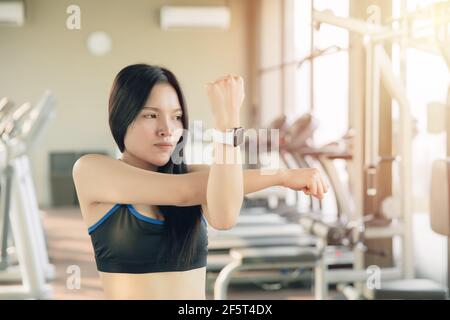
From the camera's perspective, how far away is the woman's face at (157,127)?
37.4 inches

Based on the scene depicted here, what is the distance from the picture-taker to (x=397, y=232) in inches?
107

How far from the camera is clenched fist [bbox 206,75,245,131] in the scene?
818mm

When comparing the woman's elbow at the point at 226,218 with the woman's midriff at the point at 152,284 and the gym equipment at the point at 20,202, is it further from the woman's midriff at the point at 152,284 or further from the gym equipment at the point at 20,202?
the gym equipment at the point at 20,202

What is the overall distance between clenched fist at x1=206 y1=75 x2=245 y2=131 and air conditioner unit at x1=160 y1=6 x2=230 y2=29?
51.8 inches

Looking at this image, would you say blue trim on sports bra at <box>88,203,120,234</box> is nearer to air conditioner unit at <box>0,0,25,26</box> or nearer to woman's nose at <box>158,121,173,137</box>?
woman's nose at <box>158,121,173,137</box>

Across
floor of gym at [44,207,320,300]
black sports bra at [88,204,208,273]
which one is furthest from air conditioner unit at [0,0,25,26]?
black sports bra at [88,204,208,273]

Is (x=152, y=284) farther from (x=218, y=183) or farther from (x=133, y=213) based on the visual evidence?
(x=218, y=183)

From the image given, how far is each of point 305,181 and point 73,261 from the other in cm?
313

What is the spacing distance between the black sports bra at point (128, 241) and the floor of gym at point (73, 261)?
0.56 feet

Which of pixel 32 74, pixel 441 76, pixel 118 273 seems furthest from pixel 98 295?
pixel 32 74

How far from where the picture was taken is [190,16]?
7.89 ft

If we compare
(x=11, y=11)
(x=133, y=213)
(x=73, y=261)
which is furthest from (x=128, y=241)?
(x=73, y=261)
